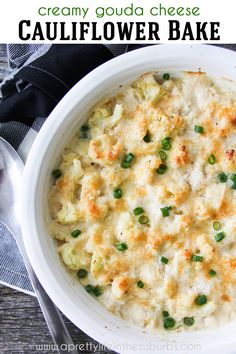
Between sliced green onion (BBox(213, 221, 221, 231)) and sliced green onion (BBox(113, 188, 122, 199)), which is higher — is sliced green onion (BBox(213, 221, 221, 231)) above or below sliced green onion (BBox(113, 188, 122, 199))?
below

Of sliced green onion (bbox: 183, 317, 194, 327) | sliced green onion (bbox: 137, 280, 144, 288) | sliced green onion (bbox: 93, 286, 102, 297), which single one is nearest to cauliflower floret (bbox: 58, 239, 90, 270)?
sliced green onion (bbox: 93, 286, 102, 297)

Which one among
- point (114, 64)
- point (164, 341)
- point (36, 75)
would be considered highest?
point (114, 64)

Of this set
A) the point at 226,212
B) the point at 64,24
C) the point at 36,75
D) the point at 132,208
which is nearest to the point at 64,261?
the point at 132,208

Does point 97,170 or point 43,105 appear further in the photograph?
point 43,105

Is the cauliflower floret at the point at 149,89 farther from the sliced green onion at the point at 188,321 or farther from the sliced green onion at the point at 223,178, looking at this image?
the sliced green onion at the point at 188,321

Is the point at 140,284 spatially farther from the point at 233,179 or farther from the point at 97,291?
the point at 233,179

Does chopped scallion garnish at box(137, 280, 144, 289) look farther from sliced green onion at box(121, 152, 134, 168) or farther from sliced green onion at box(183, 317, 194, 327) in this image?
sliced green onion at box(121, 152, 134, 168)

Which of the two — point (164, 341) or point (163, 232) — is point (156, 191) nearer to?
point (163, 232)
